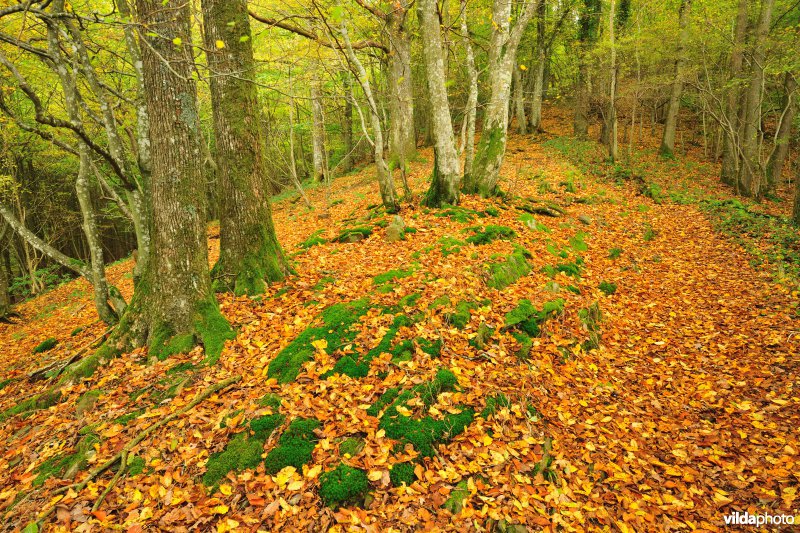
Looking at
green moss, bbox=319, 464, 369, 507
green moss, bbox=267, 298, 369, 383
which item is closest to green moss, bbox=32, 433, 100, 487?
green moss, bbox=267, 298, 369, 383

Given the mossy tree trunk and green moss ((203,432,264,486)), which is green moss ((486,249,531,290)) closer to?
the mossy tree trunk

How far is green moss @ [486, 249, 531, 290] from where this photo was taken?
22.2 feet

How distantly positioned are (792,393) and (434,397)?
4596 millimetres

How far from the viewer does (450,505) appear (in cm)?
330

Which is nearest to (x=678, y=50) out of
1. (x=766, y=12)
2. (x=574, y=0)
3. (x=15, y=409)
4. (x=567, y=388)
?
(x=766, y=12)

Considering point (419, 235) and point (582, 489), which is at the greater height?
point (419, 235)

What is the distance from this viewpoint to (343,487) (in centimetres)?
331

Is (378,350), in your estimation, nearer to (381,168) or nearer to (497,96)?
(381,168)

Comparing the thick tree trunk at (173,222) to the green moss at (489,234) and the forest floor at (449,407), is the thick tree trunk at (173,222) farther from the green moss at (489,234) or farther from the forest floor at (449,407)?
the green moss at (489,234)

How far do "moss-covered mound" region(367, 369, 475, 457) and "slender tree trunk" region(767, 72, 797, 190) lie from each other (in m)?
16.9

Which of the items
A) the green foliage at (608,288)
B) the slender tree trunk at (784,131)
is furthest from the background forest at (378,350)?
the slender tree trunk at (784,131)

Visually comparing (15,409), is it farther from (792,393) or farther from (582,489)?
(792,393)

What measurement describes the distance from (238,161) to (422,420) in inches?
209

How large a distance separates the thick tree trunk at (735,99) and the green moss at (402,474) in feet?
59.7
